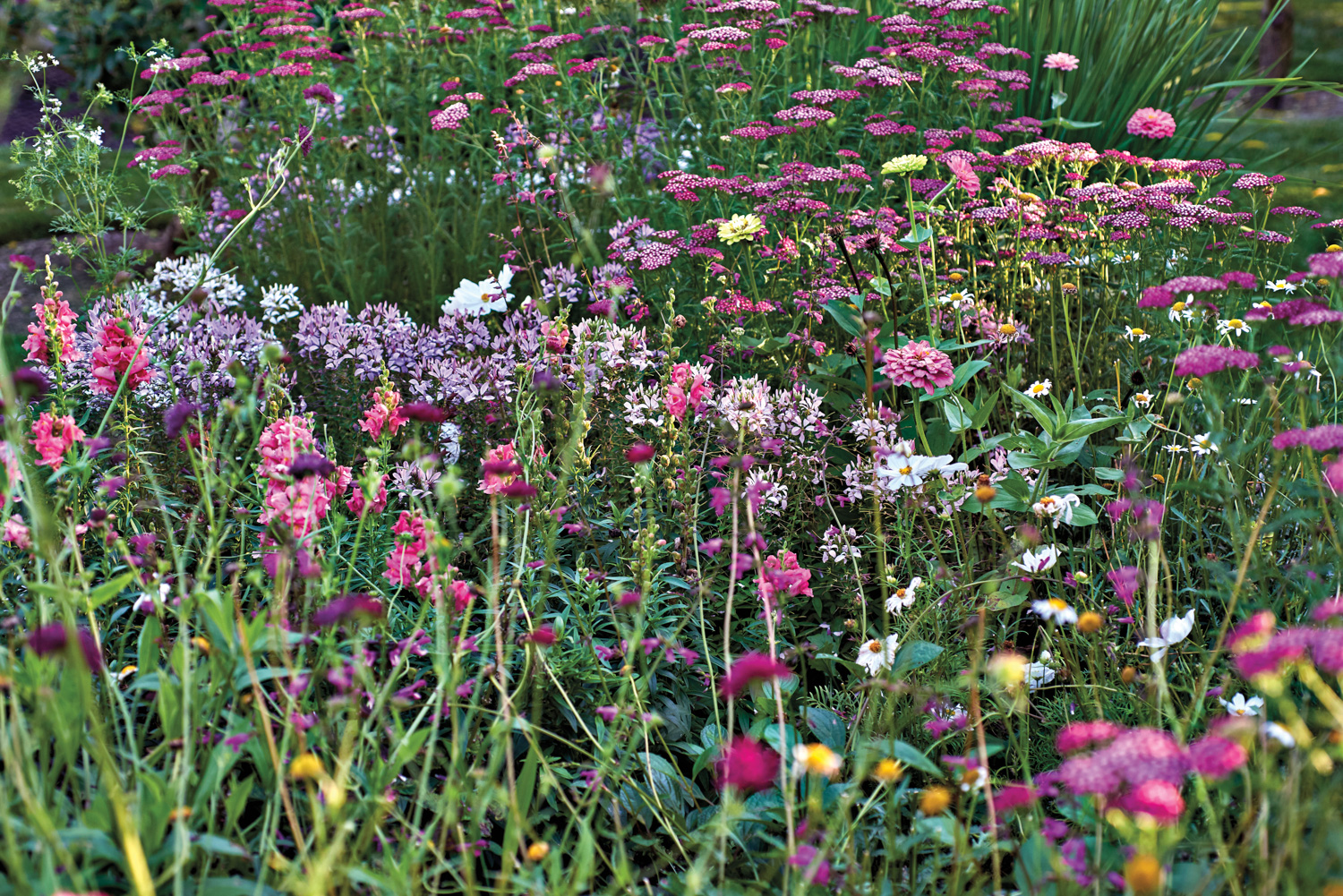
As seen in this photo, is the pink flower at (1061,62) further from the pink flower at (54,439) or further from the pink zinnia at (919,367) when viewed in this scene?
the pink flower at (54,439)

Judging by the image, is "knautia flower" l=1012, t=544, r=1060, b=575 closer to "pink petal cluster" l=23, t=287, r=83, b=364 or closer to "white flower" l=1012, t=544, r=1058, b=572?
"white flower" l=1012, t=544, r=1058, b=572

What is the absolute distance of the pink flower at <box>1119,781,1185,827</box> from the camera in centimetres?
107

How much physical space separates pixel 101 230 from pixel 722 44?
75.5 inches

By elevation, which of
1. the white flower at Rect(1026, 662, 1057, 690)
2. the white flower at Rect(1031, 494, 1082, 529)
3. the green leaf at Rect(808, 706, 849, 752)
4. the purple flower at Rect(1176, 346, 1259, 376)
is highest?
the purple flower at Rect(1176, 346, 1259, 376)

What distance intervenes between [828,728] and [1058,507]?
720 mm

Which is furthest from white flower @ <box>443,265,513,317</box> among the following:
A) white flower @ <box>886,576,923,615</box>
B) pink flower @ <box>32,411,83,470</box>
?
white flower @ <box>886,576,923,615</box>

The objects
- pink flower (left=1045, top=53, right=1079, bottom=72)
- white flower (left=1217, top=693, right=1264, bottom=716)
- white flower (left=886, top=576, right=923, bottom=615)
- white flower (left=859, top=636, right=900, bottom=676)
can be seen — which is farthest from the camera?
pink flower (left=1045, top=53, right=1079, bottom=72)

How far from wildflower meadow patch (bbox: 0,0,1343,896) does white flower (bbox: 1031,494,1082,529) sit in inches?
0.4

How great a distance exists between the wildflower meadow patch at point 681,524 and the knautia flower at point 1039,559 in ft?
Answer: 0.08

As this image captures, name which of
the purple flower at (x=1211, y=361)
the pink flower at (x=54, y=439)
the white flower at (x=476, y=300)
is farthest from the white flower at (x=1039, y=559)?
the pink flower at (x=54, y=439)

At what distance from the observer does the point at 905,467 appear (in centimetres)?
218

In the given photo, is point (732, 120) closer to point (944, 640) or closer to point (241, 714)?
point (944, 640)

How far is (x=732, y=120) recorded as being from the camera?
369cm

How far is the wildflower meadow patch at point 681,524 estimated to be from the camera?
4.68 feet
